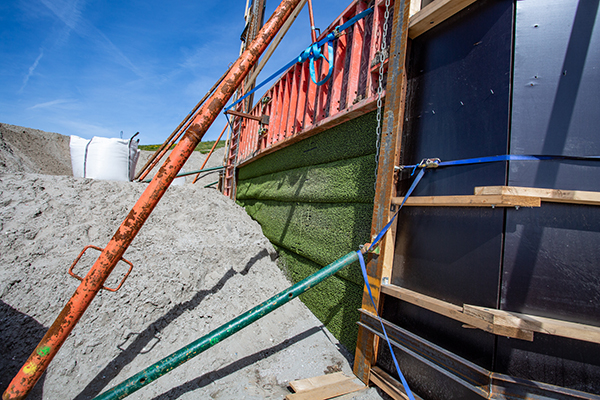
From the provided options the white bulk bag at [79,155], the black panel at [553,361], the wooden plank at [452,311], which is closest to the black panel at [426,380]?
the black panel at [553,361]

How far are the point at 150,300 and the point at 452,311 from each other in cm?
265

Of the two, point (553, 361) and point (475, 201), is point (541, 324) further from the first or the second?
point (475, 201)

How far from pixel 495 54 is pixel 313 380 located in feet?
7.79

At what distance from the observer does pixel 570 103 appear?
1.34 m

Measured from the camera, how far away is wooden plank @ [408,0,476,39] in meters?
1.64

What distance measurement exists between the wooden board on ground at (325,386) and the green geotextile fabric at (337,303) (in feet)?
0.98

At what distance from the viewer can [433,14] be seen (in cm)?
175

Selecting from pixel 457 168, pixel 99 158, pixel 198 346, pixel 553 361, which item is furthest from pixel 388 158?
pixel 99 158

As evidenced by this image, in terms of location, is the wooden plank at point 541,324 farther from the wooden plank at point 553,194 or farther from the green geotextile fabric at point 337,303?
the green geotextile fabric at point 337,303

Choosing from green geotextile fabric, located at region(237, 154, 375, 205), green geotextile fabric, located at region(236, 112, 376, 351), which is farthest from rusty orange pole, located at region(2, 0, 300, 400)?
green geotextile fabric, located at region(237, 154, 375, 205)

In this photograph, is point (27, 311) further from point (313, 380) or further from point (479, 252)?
point (479, 252)

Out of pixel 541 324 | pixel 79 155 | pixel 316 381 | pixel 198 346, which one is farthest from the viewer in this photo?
pixel 79 155

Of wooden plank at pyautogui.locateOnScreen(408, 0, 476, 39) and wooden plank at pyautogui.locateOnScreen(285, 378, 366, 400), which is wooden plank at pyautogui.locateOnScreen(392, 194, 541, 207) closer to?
wooden plank at pyautogui.locateOnScreen(408, 0, 476, 39)

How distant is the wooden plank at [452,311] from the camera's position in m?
1.22
